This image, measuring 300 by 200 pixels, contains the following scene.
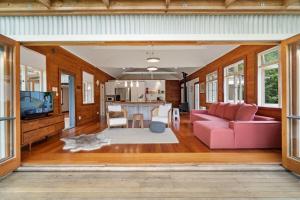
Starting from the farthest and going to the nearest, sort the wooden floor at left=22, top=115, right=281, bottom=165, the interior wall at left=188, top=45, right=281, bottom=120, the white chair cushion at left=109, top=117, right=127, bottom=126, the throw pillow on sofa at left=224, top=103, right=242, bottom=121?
the white chair cushion at left=109, top=117, right=127, bottom=126, the throw pillow on sofa at left=224, top=103, right=242, bottom=121, the interior wall at left=188, top=45, right=281, bottom=120, the wooden floor at left=22, top=115, right=281, bottom=165

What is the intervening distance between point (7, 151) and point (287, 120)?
14.3 ft

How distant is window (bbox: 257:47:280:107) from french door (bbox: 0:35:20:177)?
→ 5140mm

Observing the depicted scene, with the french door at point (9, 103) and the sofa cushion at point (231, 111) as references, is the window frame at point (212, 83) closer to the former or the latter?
the sofa cushion at point (231, 111)

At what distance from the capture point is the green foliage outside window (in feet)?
15.3

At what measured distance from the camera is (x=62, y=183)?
268 centimetres

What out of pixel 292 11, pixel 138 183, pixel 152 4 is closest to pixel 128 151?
pixel 138 183

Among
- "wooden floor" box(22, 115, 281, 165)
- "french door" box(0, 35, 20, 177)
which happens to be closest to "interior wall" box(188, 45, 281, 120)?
"wooden floor" box(22, 115, 281, 165)

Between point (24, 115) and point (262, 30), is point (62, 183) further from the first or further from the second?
point (262, 30)

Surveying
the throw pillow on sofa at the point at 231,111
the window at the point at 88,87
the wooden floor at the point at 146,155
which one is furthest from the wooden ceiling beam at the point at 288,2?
the window at the point at 88,87

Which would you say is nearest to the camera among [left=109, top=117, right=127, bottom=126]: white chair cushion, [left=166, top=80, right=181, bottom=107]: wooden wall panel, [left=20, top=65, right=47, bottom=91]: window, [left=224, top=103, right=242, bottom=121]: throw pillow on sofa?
[left=20, top=65, right=47, bottom=91]: window

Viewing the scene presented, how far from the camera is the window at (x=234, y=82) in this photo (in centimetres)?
630

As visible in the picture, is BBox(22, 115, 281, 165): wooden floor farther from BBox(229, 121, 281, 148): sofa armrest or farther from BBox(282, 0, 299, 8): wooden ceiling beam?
BBox(282, 0, 299, 8): wooden ceiling beam

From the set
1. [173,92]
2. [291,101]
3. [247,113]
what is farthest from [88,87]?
[173,92]

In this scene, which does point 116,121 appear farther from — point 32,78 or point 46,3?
point 46,3
